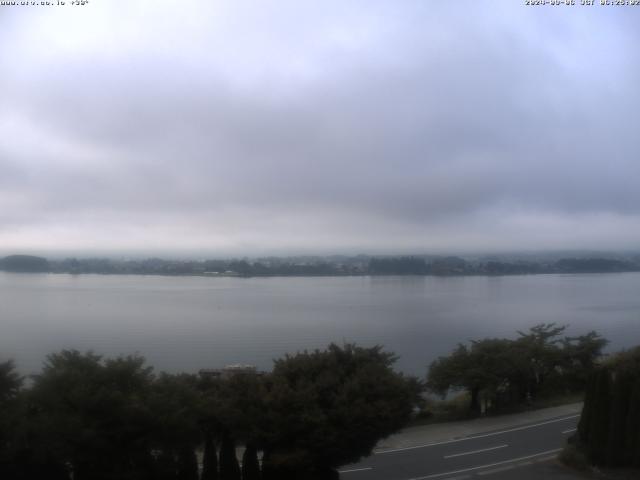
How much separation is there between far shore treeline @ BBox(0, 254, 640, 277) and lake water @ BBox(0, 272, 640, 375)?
1531mm

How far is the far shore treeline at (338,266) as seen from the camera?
6238cm

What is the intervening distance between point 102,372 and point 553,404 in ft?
49.5

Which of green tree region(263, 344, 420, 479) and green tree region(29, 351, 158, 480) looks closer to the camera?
green tree region(29, 351, 158, 480)

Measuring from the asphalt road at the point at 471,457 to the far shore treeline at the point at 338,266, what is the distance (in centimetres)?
4624

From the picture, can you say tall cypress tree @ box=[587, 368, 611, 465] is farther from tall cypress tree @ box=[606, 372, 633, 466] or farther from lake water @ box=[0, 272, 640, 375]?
lake water @ box=[0, 272, 640, 375]

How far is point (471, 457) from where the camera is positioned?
13.4 m

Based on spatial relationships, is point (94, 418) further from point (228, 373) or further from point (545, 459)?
point (545, 459)

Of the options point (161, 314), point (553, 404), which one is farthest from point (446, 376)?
point (161, 314)

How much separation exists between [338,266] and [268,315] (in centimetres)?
3418

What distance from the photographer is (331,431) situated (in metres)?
9.77


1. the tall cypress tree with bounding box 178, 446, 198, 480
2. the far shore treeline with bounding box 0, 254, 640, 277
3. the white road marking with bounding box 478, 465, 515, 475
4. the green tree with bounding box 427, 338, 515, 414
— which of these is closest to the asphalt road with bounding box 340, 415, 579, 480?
the white road marking with bounding box 478, 465, 515, 475

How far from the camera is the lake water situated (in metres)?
29.2

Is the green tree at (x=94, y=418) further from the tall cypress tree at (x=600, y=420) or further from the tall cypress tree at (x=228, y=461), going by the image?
the tall cypress tree at (x=600, y=420)

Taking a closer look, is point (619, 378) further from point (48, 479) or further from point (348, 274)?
point (348, 274)
